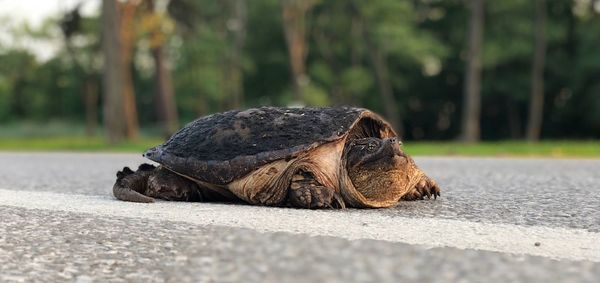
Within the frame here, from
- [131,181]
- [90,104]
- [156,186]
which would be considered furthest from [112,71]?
[90,104]

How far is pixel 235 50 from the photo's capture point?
33875mm

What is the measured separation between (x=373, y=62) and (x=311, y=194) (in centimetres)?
2752

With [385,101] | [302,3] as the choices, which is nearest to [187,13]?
[302,3]

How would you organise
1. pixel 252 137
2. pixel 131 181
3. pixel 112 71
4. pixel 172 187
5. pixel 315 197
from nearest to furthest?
pixel 315 197, pixel 252 137, pixel 172 187, pixel 131 181, pixel 112 71

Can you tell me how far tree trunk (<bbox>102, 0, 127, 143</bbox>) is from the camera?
19812 mm

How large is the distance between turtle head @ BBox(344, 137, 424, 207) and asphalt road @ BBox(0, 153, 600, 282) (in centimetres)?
13

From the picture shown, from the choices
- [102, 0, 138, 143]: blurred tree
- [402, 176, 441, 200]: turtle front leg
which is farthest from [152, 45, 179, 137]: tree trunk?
[402, 176, 441, 200]: turtle front leg

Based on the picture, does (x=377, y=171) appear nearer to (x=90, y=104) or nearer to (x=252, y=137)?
(x=252, y=137)

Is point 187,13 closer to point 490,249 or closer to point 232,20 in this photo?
point 232,20

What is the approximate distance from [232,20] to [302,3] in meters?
7.46

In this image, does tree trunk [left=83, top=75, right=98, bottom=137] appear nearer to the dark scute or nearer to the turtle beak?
the dark scute

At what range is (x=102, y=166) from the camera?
1056cm

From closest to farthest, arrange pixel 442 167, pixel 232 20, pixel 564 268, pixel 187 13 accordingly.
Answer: pixel 564 268 → pixel 442 167 → pixel 187 13 → pixel 232 20

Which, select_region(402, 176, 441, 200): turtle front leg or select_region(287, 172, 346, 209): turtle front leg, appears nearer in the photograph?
select_region(287, 172, 346, 209): turtle front leg
